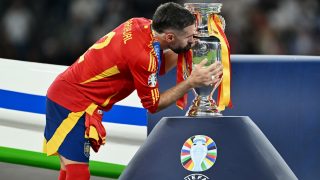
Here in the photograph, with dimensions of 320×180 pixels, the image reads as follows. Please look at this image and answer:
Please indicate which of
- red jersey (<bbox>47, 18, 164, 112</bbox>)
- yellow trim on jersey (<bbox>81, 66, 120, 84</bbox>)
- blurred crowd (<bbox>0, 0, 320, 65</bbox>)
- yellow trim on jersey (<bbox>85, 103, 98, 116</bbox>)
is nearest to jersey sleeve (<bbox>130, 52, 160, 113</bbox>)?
red jersey (<bbox>47, 18, 164, 112</bbox>)

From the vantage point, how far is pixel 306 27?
679 cm

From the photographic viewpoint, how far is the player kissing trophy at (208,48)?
360 centimetres

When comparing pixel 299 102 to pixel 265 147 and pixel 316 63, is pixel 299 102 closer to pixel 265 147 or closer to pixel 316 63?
pixel 316 63

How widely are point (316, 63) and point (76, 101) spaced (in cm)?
114

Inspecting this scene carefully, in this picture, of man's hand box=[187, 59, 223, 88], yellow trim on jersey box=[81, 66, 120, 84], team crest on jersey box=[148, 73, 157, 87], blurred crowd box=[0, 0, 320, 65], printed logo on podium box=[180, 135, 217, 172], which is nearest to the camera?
printed logo on podium box=[180, 135, 217, 172]

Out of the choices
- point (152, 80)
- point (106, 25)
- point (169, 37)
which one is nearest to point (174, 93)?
point (152, 80)

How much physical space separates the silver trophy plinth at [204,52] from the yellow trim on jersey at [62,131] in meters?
0.48

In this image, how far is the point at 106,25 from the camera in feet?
23.6

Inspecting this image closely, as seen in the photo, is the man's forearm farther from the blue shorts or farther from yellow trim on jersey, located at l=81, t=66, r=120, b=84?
the blue shorts

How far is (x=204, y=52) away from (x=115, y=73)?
0.38m

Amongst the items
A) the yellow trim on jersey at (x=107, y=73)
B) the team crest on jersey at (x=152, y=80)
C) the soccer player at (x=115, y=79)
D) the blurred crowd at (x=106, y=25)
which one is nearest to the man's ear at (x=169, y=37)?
the soccer player at (x=115, y=79)

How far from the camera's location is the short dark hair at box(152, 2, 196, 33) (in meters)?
3.60

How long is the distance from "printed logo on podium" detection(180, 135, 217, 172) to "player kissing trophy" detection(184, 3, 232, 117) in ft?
0.46

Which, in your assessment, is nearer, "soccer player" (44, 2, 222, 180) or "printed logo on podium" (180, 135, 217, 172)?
"printed logo on podium" (180, 135, 217, 172)
